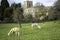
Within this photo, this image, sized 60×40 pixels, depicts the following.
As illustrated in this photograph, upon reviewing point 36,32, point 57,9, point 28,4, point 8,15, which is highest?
point 28,4

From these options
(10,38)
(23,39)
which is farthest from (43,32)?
(10,38)

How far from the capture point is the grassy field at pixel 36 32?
3.26 meters

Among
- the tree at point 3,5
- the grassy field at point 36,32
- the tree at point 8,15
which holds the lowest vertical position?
the grassy field at point 36,32

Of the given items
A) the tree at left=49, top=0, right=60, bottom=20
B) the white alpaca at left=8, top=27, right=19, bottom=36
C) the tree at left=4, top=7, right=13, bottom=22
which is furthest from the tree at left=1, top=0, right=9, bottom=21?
the tree at left=49, top=0, right=60, bottom=20

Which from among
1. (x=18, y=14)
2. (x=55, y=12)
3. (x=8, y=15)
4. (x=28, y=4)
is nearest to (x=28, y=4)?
(x=28, y=4)

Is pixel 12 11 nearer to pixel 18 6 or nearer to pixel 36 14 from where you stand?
pixel 18 6

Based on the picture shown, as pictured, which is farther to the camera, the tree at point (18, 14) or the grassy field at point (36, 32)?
the tree at point (18, 14)

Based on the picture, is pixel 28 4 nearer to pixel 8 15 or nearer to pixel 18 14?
pixel 18 14

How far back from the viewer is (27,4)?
3.46 m

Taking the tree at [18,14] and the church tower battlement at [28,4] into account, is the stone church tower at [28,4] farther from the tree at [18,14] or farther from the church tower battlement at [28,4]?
the tree at [18,14]

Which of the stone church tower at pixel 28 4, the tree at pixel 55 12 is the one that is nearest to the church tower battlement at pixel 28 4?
the stone church tower at pixel 28 4

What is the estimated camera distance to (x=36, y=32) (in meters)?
3.35

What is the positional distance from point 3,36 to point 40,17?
0.88m

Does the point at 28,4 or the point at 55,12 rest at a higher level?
the point at 28,4
